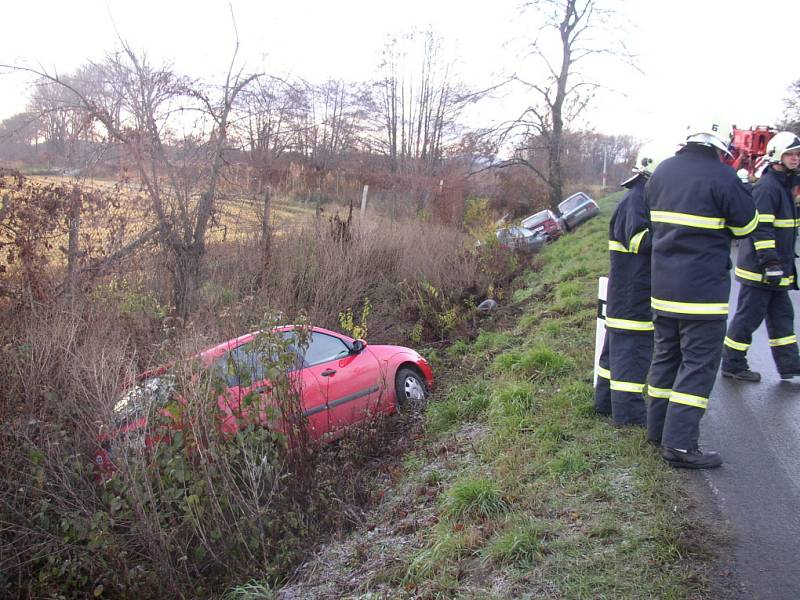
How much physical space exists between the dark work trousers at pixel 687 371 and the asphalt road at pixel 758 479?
0.28 metres

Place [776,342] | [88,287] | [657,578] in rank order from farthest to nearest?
[88,287] < [776,342] < [657,578]

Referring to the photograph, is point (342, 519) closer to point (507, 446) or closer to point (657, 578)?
point (507, 446)

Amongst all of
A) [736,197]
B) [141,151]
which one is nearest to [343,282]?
[141,151]

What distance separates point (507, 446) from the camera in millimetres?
5262

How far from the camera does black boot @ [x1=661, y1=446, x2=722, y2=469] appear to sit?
4273 millimetres

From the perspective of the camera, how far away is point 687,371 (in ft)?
14.0

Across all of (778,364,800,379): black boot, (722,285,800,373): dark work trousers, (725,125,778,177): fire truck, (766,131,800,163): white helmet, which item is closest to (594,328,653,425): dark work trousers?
(722,285,800,373): dark work trousers

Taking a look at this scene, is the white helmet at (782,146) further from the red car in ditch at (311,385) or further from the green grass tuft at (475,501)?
the red car in ditch at (311,385)

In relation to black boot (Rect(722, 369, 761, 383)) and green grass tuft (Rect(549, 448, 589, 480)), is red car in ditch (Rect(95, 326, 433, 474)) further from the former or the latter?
black boot (Rect(722, 369, 761, 383))

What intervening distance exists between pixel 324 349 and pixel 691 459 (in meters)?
4.00

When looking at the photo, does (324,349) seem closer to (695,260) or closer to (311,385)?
(311,385)

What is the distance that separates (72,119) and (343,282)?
5019mm


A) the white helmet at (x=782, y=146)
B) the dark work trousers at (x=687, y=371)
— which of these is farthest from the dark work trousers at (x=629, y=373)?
the white helmet at (x=782, y=146)

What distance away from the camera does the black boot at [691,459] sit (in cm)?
427
